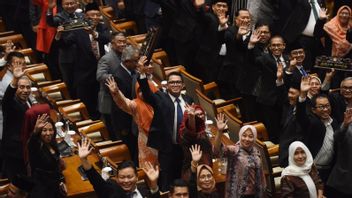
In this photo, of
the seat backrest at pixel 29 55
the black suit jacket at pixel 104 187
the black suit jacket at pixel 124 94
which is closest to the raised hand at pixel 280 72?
the black suit jacket at pixel 124 94

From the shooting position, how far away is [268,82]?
11.0 metres

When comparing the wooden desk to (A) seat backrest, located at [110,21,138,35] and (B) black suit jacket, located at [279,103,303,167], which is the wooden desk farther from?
(A) seat backrest, located at [110,21,138,35]

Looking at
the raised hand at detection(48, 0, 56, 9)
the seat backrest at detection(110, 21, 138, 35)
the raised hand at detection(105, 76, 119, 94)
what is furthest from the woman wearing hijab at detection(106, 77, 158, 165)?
the seat backrest at detection(110, 21, 138, 35)

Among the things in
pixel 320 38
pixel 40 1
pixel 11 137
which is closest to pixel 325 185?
pixel 320 38

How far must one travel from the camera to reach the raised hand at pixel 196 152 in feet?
30.7

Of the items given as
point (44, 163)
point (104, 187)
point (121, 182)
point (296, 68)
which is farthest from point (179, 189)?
point (296, 68)

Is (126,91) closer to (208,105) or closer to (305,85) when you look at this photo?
(208,105)

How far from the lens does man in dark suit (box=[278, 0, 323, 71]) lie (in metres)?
11.7

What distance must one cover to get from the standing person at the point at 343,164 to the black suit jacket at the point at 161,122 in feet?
4.51

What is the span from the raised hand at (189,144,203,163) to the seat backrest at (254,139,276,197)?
1.79ft

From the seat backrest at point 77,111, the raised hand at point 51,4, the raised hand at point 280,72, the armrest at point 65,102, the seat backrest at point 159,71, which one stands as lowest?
the seat backrest at point 77,111

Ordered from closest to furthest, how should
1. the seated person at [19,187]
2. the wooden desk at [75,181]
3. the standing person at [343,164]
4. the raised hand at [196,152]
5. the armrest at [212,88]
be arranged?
the seated person at [19,187]
the raised hand at [196,152]
the wooden desk at [75,181]
the standing person at [343,164]
the armrest at [212,88]

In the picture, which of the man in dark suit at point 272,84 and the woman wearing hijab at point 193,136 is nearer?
the woman wearing hijab at point 193,136

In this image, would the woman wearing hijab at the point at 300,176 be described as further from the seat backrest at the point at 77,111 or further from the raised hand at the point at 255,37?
the seat backrest at the point at 77,111
